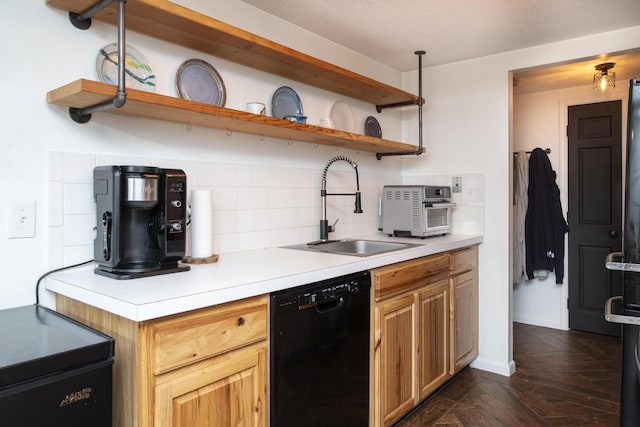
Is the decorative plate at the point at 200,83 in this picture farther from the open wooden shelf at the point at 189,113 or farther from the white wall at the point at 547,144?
the white wall at the point at 547,144

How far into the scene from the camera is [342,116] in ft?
9.57

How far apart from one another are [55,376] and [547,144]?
4180mm

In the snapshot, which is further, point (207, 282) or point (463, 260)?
point (463, 260)

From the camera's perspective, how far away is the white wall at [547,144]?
3967 millimetres

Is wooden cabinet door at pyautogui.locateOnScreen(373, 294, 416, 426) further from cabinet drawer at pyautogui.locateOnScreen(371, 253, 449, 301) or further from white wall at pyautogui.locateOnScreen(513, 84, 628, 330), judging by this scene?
white wall at pyautogui.locateOnScreen(513, 84, 628, 330)

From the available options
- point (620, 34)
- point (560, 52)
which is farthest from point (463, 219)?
point (620, 34)

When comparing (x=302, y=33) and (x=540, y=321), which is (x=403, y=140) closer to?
(x=302, y=33)

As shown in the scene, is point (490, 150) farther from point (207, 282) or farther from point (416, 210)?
point (207, 282)

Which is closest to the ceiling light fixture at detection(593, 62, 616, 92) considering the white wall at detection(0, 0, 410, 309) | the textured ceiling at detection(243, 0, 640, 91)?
the textured ceiling at detection(243, 0, 640, 91)

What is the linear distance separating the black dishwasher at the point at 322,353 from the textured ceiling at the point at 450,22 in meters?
1.42

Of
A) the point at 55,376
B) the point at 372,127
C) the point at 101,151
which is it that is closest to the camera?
the point at 55,376

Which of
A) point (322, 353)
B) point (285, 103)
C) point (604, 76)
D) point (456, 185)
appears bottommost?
point (322, 353)

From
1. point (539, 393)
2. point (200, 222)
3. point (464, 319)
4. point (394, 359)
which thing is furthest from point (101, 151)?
point (539, 393)

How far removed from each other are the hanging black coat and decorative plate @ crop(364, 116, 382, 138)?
170 cm
